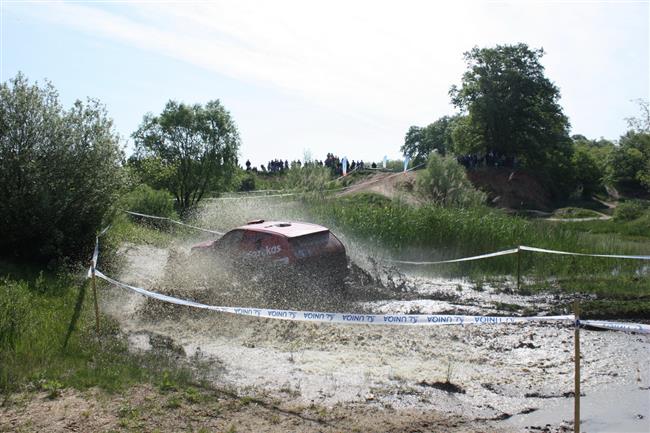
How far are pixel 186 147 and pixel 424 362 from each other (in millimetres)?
22425

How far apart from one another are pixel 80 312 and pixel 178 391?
3856 millimetres

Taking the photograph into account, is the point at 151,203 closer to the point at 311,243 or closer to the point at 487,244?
the point at 487,244

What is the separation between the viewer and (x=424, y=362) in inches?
327

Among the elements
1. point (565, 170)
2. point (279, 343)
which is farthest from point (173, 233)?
point (565, 170)

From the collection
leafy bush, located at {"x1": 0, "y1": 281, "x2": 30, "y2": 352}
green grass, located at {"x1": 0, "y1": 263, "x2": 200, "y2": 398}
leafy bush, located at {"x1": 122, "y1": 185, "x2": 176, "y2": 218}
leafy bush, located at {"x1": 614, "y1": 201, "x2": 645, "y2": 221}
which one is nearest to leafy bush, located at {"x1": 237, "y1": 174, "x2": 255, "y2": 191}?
leafy bush, located at {"x1": 122, "y1": 185, "x2": 176, "y2": 218}

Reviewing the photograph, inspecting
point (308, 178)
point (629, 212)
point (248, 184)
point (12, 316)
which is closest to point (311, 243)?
point (12, 316)

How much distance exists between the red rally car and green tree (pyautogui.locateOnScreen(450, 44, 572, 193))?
41.1 meters

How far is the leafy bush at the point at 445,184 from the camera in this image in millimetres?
32844

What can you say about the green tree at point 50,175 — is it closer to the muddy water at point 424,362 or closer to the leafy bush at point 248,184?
the muddy water at point 424,362

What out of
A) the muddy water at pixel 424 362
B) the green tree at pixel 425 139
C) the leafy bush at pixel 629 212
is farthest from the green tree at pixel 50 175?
the green tree at pixel 425 139

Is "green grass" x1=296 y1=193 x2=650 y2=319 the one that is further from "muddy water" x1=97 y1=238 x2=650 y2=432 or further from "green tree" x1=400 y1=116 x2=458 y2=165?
"green tree" x1=400 y1=116 x2=458 y2=165

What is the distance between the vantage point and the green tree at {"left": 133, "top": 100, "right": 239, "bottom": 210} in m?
28.5

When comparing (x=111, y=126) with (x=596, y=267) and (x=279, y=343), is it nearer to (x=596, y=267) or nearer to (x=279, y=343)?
(x=279, y=343)

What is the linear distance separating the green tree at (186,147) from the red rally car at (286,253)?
17.1m
